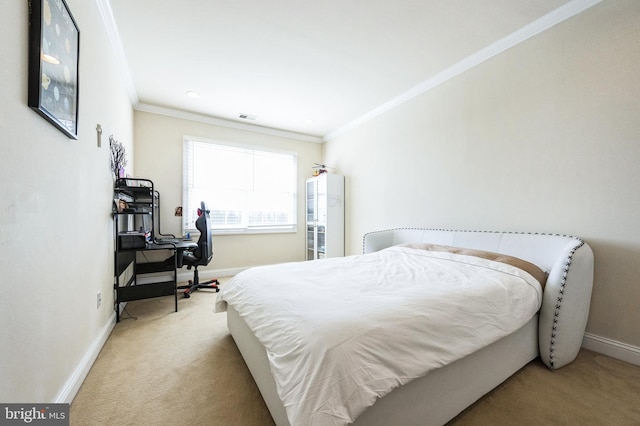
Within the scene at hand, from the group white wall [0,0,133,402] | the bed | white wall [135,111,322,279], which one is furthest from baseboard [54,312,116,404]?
white wall [135,111,322,279]

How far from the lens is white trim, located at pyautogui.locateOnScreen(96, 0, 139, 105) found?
1962mm

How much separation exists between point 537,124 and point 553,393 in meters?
2.08

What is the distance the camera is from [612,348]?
182 cm

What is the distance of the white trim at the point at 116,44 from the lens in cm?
196

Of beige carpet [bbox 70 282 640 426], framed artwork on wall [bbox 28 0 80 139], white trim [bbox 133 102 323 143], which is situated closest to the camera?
framed artwork on wall [bbox 28 0 80 139]

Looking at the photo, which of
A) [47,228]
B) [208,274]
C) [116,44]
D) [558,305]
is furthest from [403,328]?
[208,274]

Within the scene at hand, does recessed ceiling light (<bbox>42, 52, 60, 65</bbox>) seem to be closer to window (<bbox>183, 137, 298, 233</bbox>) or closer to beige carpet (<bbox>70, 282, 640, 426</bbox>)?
beige carpet (<bbox>70, 282, 640, 426</bbox>)

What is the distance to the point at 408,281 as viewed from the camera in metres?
1.67

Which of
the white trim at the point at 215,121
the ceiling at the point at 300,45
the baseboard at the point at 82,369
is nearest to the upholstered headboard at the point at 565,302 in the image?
the ceiling at the point at 300,45

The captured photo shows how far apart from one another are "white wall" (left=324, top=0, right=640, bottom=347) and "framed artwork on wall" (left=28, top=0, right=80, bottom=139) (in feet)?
10.8

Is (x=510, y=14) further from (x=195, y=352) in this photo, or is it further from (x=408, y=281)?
(x=195, y=352)

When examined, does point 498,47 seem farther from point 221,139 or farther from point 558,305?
point 221,139

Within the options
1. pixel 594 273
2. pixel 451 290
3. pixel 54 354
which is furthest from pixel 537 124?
pixel 54 354

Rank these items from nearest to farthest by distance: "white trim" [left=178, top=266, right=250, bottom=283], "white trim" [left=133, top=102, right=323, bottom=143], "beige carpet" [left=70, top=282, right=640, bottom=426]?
"beige carpet" [left=70, top=282, right=640, bottom=426] → "white trim" [left=133, top=102, right=323, bottom=143] → "white trim" [left=178, top=266, right=250, bottom=283]
